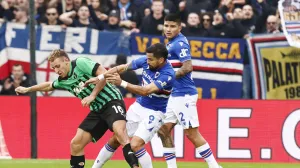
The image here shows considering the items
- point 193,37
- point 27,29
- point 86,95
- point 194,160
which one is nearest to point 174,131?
point 194,160

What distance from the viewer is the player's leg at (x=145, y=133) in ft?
49.5

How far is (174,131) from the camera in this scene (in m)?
20.4

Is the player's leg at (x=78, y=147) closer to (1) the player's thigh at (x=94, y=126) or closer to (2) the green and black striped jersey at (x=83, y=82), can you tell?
(1) the player's thigh at (x=94, y=126)

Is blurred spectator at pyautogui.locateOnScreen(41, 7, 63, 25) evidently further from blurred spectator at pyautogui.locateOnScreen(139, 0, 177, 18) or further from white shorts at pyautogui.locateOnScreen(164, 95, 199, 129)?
white shorts at pyautogui.locateOnScreen(164, 95, 199, 129)

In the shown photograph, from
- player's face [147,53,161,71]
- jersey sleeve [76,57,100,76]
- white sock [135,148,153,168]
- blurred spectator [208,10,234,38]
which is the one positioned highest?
player's face [147,53,161,71]

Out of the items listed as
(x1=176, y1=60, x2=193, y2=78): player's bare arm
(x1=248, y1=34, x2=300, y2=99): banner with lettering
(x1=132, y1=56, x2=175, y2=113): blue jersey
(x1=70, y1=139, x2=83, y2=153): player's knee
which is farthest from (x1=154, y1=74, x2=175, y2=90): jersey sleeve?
(x1=248, y1=34, x2=300, y2=99): banner with lettering

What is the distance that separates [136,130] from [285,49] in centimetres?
643

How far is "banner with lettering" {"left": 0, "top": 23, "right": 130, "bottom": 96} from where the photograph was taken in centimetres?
2173

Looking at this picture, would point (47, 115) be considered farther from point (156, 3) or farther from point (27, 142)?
point (156, 3)

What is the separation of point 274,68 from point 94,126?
6.95m

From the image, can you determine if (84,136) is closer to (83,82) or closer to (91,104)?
(91,104)

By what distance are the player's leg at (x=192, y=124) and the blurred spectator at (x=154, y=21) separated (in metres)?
6.00

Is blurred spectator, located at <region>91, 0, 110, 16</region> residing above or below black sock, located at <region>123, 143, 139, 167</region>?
above

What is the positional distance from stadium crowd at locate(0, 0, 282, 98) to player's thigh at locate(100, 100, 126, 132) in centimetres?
667
